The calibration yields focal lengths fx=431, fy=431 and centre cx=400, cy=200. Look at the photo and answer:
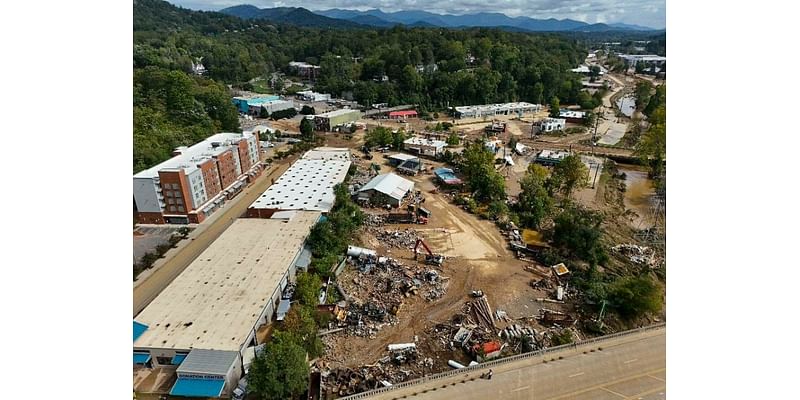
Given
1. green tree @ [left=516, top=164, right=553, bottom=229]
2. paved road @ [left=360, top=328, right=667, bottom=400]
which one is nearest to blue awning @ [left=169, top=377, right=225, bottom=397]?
paved road @ [left=360, top=328, right=667, bottom=400]

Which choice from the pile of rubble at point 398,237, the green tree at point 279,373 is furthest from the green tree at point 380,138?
the green tree at point 279,373

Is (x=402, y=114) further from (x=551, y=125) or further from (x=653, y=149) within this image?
(x=653, y=149)

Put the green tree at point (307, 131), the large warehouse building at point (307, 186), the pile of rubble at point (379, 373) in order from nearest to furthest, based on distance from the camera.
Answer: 1. the pile of rubble at point (379, 373)
2. the large warehouse building at point (307, 186)
3. the green tree at point (307, 131)

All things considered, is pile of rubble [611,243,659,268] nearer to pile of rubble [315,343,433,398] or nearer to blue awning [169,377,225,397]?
pile of rubble [315,343,433,398]

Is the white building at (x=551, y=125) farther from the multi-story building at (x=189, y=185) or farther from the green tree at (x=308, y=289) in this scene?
the green tree at (x=308, y=289)

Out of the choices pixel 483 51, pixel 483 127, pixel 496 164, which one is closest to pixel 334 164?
pixel 496 164

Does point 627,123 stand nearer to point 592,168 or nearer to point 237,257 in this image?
point 592,168

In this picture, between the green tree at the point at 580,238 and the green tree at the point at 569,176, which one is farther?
the green tree at the point at 569,176
